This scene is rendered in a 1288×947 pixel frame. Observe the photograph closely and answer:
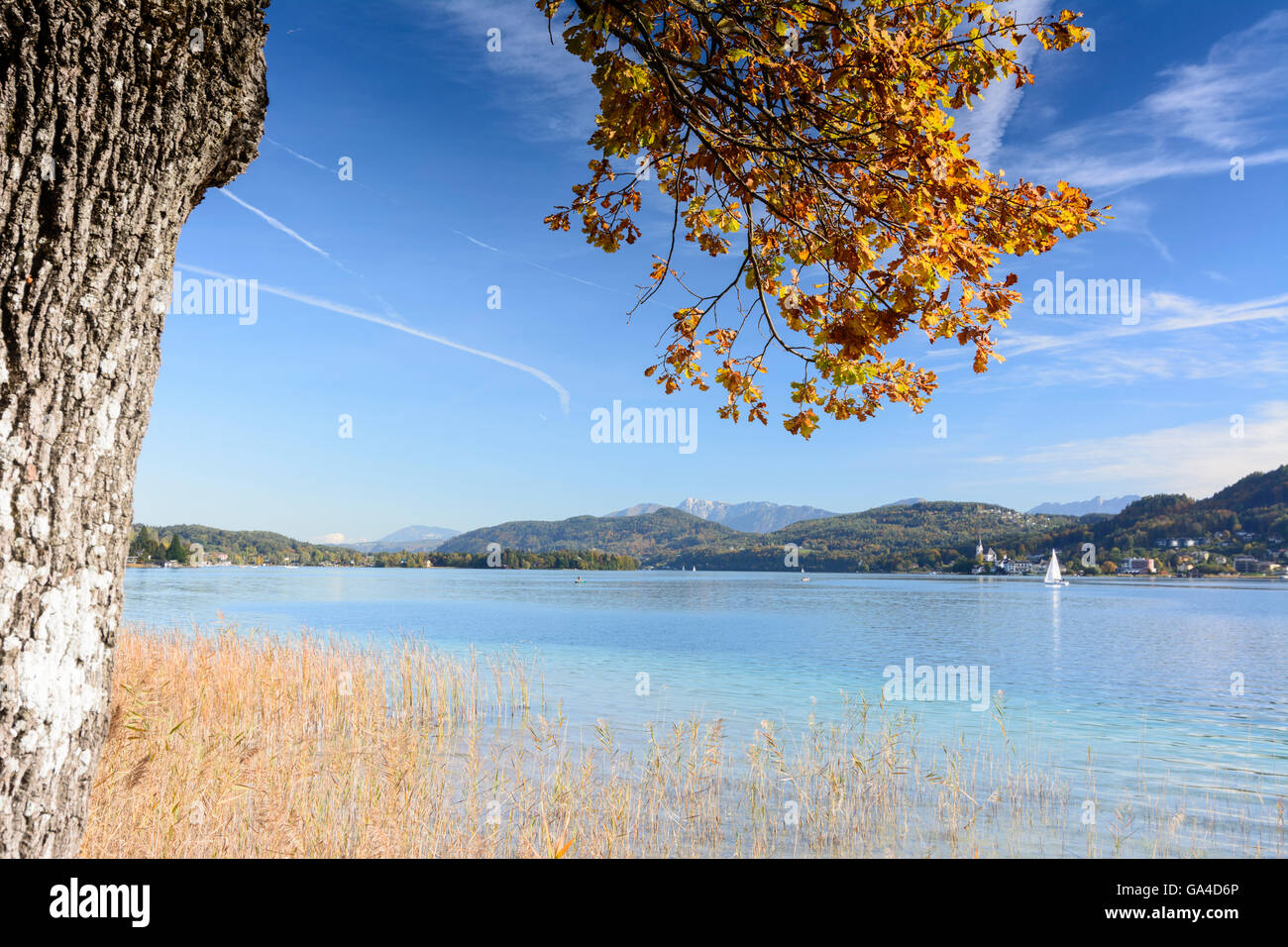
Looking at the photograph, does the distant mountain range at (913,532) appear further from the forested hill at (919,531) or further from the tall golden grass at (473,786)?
the tall golden grass at (473,786)

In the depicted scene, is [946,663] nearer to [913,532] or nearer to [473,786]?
[473,786]

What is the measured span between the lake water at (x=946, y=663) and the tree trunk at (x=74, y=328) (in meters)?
9.24

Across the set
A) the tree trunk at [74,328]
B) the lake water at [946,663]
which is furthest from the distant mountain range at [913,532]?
the tree trunk at [74,328]

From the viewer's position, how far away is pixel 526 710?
13281 millimetres

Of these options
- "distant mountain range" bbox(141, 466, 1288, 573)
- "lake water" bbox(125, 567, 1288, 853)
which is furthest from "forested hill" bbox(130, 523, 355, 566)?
"lake water" bbox(125, 567, 1288, 853)

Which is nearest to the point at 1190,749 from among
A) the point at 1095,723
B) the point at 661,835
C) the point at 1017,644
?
the point at 1095,723

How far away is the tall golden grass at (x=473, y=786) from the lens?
590cm

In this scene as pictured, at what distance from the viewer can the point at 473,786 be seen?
26.7ft

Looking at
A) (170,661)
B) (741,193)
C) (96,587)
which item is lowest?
(170,661)

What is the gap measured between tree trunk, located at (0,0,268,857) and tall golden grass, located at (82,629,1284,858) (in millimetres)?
2287

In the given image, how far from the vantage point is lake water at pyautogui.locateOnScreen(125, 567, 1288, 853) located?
13383 millimetres
